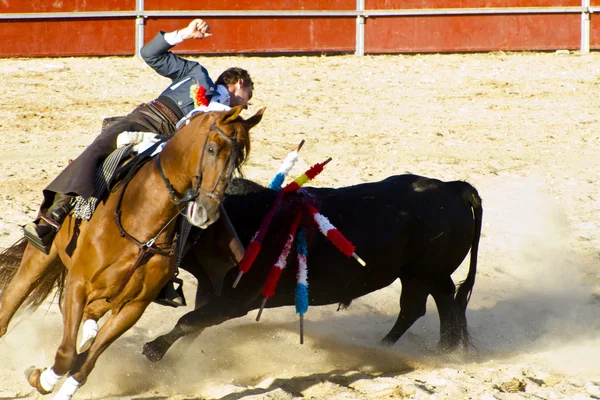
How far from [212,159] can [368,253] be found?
212 centimetres

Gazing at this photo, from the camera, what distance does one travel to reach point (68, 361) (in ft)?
14.4

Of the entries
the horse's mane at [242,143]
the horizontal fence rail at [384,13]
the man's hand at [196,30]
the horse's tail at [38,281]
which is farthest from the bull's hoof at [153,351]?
the horizontal fence rail at [384,13]

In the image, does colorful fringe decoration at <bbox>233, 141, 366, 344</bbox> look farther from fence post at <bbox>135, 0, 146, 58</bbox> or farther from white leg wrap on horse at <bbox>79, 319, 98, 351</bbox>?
fence post at <bbox>135, 0, 146, 58</bbox>

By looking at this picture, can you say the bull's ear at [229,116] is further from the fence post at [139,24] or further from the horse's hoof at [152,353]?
the fence post at [139,24]

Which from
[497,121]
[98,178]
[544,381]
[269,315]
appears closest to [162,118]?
[98,178]

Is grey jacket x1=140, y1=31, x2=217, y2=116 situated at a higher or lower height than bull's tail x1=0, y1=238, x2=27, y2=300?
higher

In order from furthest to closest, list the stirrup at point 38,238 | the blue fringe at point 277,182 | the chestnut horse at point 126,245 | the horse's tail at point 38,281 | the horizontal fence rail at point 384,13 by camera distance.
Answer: the horizontal fence rail at point 384,13, the blue fringe at point 277,182, the horse's tail at point 38,281, the stirrup at point 38,238, the chestnut horse at point 126,245

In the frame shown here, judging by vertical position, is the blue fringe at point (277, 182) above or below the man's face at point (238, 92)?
below

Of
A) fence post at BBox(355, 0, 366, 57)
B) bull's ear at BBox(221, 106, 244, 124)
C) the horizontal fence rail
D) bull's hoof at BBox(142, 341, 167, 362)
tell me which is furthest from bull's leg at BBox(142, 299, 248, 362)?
fence post at BBox(355, 0, 366, 57)

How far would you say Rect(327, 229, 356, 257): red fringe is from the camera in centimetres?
530

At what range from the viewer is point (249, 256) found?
502cm

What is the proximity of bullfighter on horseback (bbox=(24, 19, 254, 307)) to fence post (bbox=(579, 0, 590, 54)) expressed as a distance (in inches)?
362

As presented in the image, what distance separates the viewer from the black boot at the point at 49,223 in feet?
14.7

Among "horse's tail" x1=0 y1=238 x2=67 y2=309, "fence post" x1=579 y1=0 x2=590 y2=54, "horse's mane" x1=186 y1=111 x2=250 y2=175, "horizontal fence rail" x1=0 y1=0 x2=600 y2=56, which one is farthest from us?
"fence post" x1=579 y1=0 x2=590 y2=54
